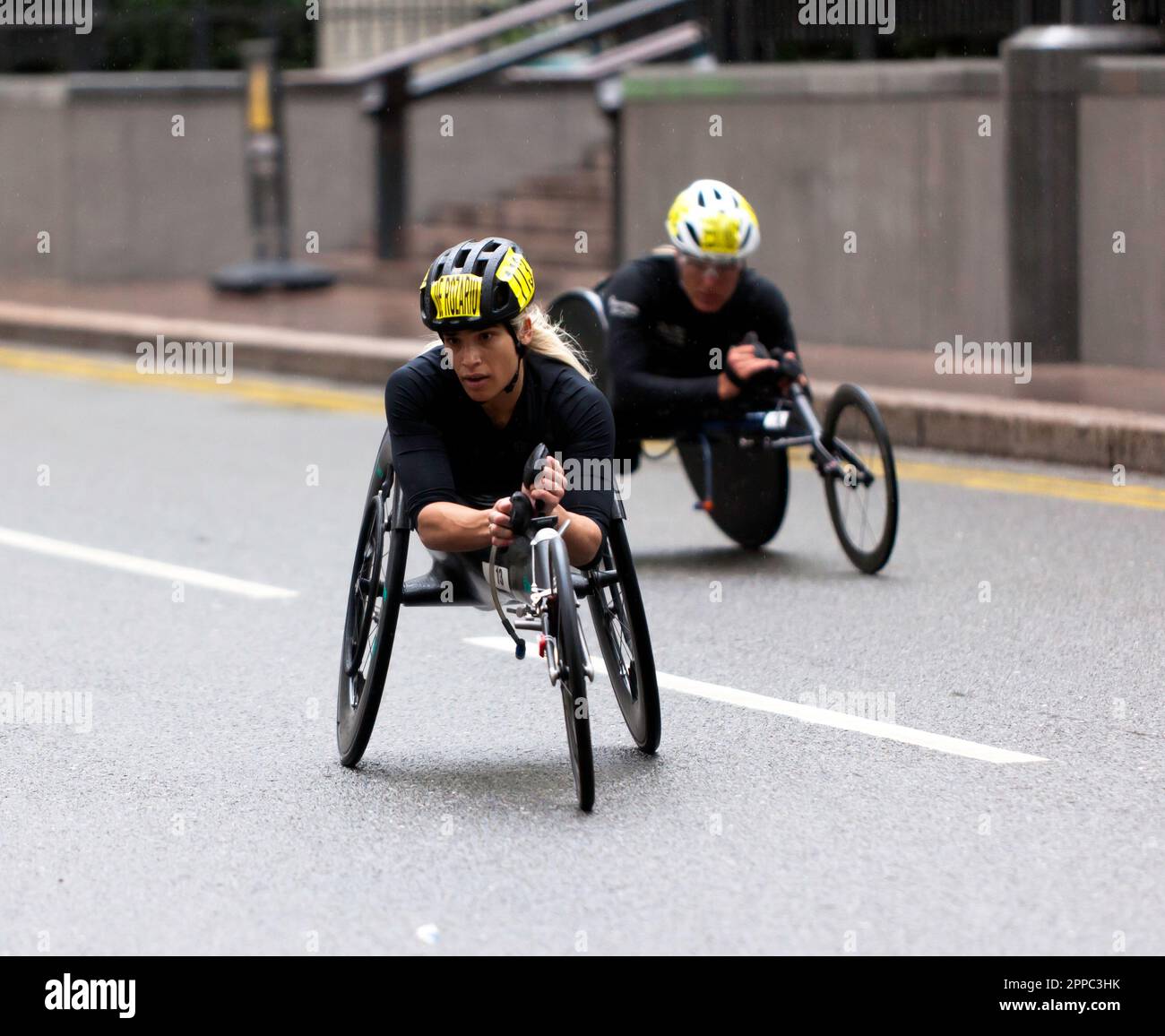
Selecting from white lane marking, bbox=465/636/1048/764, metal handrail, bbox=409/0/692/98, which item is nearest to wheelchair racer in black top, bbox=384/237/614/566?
white lane marking, bbox=465/636/1048/764

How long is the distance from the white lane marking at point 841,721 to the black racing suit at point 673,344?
190 cm

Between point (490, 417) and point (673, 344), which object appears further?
point (673, 344)

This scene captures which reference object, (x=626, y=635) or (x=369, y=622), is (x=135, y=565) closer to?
(x=369, y=622)

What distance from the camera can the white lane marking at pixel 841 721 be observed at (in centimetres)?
614

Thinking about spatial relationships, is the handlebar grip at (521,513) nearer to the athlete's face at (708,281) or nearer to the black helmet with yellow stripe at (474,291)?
the black helmet with yellow stripe at (474,291)

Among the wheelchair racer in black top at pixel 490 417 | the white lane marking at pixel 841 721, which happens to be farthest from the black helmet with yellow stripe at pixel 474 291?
the white lane marking at pixel 841 721

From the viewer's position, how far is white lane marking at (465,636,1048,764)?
614cm

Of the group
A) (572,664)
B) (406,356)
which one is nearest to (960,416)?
(406,356)

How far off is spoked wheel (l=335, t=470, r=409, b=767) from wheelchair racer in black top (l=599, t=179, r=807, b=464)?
2.76 m

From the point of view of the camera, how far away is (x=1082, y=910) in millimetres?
4805

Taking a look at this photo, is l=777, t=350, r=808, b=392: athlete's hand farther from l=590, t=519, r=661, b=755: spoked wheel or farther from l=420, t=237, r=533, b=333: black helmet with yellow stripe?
l=420, t=237, r=533, b=333: black helmet with yellow stripe

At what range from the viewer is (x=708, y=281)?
889 centimetres

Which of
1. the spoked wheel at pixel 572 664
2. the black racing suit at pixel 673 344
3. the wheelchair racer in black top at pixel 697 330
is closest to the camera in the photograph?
the spoked wheel at pixel 572 664

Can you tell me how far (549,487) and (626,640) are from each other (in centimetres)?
70
